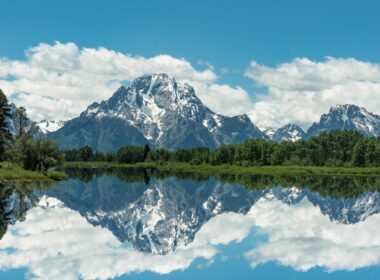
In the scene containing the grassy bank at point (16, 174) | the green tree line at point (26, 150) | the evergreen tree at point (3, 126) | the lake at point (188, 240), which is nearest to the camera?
the lake at point (188, 240)

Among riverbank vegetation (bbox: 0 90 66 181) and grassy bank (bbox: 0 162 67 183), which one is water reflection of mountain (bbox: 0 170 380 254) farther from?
riverbank vegetation (bbox: 0 90 66 181)

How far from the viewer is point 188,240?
135 feet

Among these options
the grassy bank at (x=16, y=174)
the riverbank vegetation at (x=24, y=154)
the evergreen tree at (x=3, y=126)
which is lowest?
the grassy bank at (x=16, y=174)

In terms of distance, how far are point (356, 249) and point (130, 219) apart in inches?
1231

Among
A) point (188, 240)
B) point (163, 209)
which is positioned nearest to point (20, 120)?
point (163, 209)

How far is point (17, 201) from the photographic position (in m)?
62.8

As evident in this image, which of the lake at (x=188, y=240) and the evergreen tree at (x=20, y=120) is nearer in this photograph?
the lake at (x=188, y=240)

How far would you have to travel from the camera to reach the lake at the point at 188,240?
28797 mm

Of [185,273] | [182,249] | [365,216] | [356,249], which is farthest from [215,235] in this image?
[365,216]

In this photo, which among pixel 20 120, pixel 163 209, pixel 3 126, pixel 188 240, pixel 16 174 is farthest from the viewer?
pixel 20 120

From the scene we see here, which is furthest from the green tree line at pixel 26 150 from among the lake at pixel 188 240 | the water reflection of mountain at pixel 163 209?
the lake at pixel 188 240

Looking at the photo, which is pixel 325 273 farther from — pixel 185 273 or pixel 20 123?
pixel 20 123

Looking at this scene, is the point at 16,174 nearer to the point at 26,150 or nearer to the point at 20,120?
the point at 26,150

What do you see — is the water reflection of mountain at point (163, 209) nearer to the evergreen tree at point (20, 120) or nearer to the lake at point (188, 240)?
the lake at point (188, 240)
